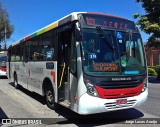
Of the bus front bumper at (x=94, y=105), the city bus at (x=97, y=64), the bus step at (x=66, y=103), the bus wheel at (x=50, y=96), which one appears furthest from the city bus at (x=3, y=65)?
the bus front bumper at (x=94, y=105)

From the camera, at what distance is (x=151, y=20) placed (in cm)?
2405

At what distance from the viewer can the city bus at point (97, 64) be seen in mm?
7141

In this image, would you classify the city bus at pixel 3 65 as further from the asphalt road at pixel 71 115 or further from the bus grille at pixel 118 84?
the bus grille at pixel 118 84

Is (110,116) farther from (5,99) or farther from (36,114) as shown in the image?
(5,99)

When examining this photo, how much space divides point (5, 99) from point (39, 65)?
2475 mm

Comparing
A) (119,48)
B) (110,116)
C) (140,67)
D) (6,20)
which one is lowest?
(110,116)

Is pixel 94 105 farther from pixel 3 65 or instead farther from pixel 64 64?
pixel 3 65

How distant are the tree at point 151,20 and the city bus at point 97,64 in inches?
619

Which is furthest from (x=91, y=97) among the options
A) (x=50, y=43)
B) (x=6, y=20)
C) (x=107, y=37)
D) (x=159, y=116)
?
(x=6, y=20)

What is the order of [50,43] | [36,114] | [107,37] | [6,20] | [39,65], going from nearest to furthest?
[107,37], [36,114], [50,43], [39,65], [6,20]

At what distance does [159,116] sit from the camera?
818cm

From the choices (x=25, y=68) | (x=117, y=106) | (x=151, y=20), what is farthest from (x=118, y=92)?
(x=151, y=20)

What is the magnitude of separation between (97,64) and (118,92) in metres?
0.91

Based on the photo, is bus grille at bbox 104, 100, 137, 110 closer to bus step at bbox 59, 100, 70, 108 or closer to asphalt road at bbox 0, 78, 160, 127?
asphalt road at bbox 0, 78, 160, 127
